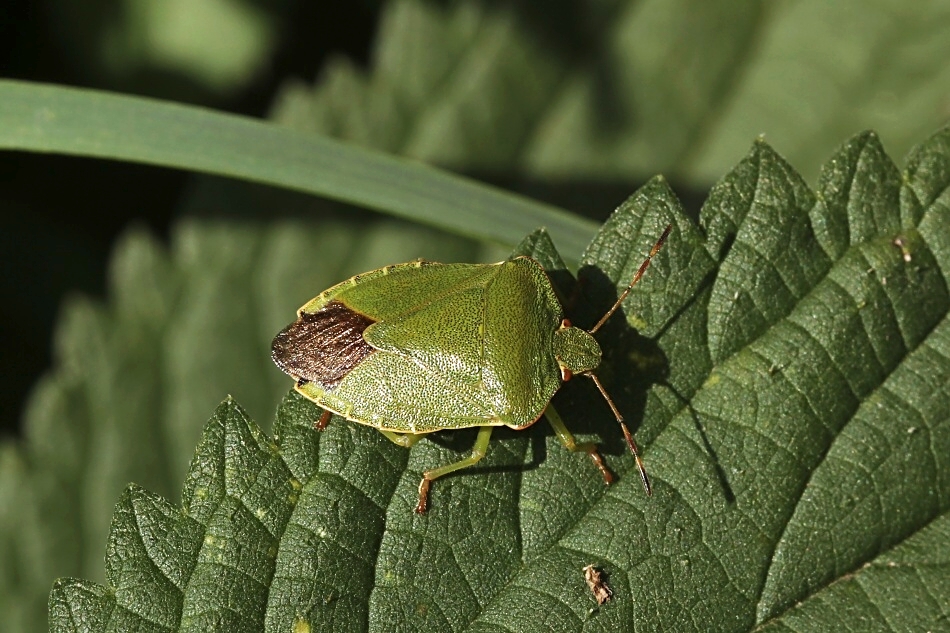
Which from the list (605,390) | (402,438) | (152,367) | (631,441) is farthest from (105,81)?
(631,441)

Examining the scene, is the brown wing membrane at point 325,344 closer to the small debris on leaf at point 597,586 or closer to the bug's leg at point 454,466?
the bug's leg at point 454,466

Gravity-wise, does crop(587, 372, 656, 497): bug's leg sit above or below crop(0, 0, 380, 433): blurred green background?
below

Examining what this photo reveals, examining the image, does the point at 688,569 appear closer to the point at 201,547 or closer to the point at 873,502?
the point at 873,502

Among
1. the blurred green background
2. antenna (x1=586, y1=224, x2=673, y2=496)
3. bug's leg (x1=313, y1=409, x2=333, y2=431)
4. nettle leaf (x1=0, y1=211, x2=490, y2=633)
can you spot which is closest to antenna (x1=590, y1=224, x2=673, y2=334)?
antenna (x1=586, y1=224, x2=673, y2=496)

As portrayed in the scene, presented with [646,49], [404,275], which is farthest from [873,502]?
[646,49]

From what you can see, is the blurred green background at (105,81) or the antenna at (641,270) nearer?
the antenna at (641,270)

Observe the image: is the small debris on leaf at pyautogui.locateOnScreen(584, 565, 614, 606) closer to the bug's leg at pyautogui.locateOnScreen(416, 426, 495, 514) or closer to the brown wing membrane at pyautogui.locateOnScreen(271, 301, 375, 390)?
the bug's leg at pyautogui.locateOnScreen(416, 426, 495, 514)

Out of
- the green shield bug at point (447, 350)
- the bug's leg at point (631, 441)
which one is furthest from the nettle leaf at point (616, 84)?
the bug's leg at point (631, 441)
